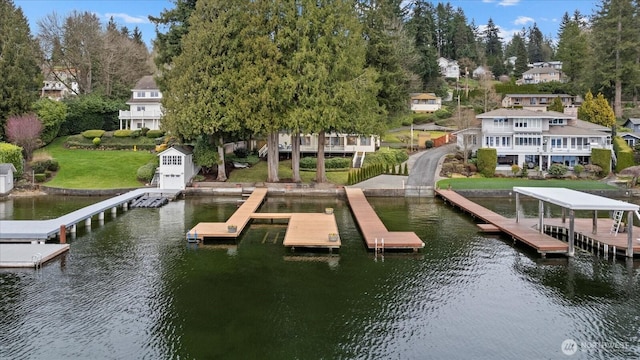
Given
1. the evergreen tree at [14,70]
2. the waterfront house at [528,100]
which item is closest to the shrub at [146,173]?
the evergreen tree at [14,70]

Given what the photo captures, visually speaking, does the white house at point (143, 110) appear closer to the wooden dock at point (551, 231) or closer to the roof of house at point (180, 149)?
the roof of house at point (180, 149)

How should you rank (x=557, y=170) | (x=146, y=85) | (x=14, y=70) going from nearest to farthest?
1. (x=557, y=170)
2. (x=14, y=70)
3. (x=146, y=85)

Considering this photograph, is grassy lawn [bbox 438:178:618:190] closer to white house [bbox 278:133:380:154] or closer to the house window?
white house [bbox 278:133:380:154]

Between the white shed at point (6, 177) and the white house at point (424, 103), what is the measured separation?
215 feet

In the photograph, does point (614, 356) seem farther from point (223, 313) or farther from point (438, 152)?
point (438, 152)

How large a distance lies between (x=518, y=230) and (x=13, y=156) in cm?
4401

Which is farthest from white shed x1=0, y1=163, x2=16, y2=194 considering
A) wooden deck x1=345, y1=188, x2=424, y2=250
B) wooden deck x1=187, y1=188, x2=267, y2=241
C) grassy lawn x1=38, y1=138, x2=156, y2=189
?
wooden deck x1=345, y1=188, x2=424, y2=250

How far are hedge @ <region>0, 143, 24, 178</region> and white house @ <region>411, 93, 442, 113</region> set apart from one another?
64.1 meters

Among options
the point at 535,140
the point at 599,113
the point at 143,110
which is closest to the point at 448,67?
the point at 599,113

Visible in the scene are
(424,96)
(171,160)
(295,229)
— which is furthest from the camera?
(424,96)

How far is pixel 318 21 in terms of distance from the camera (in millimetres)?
41219

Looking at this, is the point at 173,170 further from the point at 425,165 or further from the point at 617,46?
the point at 617,46

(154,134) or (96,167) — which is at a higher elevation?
(154,134)

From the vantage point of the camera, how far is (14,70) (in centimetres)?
5166
